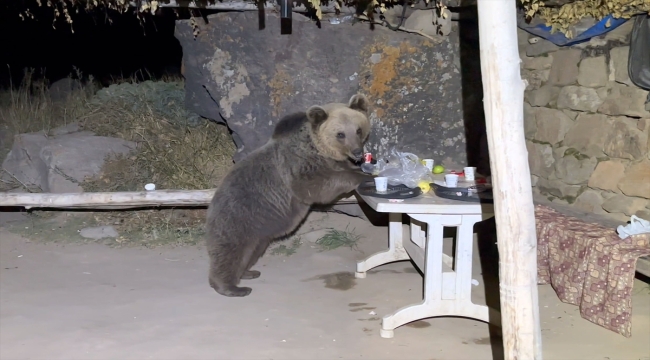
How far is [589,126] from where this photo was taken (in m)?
5.02

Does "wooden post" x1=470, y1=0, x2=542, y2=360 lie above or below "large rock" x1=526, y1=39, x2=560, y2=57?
below

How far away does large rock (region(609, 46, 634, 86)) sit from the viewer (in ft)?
15.3

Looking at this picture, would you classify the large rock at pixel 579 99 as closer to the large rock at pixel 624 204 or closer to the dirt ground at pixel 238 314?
the large rock at pixel 624 204

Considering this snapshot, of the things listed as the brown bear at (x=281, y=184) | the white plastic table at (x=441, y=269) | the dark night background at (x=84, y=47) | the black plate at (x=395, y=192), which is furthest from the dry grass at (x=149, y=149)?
the dark night background at (x=84, y=47)

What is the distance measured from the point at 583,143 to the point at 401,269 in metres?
1.91

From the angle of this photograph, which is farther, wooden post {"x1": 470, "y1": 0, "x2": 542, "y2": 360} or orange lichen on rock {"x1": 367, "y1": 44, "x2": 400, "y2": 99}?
orange lichen on rock {"x1": 367, "y1": 44, "x2": 400, "y2": 99}

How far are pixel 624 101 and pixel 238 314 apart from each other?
3.36 m

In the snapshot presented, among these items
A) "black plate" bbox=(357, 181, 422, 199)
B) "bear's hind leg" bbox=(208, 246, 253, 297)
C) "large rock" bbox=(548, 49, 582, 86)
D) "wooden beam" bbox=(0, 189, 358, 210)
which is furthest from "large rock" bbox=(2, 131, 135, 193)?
"large rock" bbox=(548, 49, 582, 86)

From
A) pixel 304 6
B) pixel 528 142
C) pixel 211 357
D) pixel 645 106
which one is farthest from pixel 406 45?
pixel 211 357

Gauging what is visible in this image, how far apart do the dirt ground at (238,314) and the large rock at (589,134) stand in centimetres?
120

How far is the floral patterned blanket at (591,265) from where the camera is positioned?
3.88 metres

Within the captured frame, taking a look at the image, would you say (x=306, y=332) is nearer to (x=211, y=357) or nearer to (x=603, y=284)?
(x=211, y=357)

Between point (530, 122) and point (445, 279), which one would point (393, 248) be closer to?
point (445, 279)

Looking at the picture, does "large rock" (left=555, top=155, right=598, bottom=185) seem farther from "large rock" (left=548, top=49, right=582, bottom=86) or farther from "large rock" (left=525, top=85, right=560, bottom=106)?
"large rock" (left=548, top=49, right=582, bottom=86)
